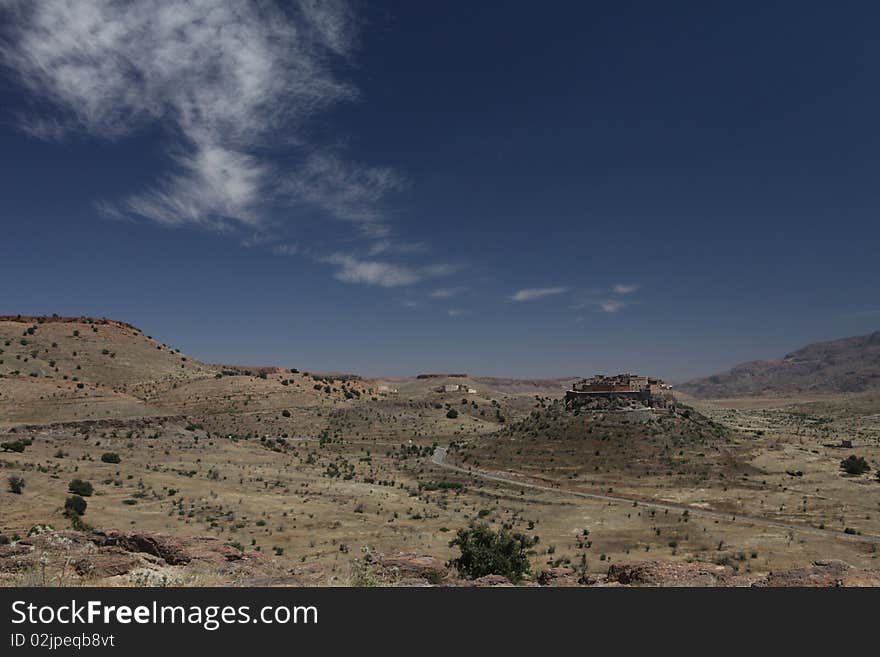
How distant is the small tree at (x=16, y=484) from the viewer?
2908 centimetres

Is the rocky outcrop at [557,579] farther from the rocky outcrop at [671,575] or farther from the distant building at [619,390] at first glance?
the distant building at [619,390]

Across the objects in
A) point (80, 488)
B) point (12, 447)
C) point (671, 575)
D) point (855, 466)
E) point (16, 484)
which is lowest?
point (855, 466)

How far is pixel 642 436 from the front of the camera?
206 ft

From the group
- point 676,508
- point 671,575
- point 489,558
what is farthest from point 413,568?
point 676,508

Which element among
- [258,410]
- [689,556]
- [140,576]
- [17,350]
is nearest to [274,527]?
[140,576]

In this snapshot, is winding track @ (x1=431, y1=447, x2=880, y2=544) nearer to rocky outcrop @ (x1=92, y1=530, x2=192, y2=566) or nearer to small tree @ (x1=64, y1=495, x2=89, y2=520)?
small tree @ (x1=64, y1=495, x2=89, y2=520)

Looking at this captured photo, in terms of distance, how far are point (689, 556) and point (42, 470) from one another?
4187 centimetres

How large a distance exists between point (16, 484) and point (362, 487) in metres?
23.7

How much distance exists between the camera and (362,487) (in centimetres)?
4447

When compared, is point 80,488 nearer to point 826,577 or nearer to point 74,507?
point 74,507

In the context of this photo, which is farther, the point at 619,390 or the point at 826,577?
the point at 619,390

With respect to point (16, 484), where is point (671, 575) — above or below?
below
